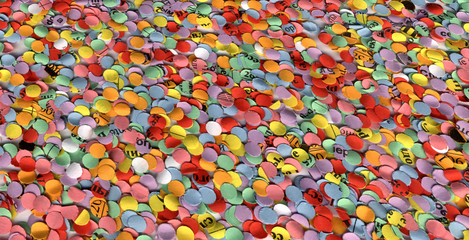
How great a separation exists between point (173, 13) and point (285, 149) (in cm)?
42

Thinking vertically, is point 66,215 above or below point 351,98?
below

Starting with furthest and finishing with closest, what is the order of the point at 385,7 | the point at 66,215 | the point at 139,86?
the point at 385,7 < the point at 139,86 < the point at 66,215

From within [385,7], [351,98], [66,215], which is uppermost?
[385,7]

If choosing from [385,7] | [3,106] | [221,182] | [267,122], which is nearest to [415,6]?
[385,7]

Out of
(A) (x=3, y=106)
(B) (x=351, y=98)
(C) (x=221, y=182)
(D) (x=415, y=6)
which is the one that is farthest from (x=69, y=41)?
(D) (x=415, y=6)

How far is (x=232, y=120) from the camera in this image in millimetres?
676

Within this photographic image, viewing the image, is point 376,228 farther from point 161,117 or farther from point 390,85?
point 161,117

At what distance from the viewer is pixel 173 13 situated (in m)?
0.80

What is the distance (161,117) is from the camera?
66 cm

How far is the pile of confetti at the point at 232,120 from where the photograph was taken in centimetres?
60

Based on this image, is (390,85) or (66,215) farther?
(390,85)

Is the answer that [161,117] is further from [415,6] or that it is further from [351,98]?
[415,6]

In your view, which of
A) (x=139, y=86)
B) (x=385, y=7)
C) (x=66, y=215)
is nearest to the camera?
(x=66, y=215)

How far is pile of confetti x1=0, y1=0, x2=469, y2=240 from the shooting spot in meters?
0.60
